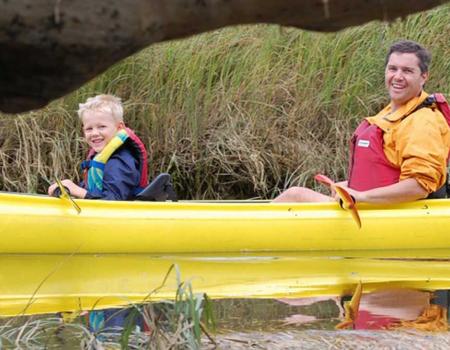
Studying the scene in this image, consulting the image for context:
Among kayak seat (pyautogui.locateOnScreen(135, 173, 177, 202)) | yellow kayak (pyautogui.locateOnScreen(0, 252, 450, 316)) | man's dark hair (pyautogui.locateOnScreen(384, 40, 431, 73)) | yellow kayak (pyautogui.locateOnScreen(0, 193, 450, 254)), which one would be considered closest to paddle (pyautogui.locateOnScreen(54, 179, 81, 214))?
yellow kayak (pyautogui.locateOnScreen(0, 193, 450, 254))

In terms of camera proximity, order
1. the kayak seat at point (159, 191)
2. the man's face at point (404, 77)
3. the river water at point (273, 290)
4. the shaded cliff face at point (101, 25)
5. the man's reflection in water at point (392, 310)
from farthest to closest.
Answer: the kayak seat at point (159, 191), the man's face at point (404, 77), the man's reflection in water at point (392, 310), the river water at point (273, 290), the shaded cliff face at point (101, 25)

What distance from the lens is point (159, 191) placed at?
23.5 ft

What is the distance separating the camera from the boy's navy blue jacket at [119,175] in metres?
7.22

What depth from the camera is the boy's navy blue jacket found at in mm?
7223

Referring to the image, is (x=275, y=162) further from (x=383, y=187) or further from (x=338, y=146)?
(x=383, y=187)

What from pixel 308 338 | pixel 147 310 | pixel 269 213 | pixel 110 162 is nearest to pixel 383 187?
pixel 269 213

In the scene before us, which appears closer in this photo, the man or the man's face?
the man

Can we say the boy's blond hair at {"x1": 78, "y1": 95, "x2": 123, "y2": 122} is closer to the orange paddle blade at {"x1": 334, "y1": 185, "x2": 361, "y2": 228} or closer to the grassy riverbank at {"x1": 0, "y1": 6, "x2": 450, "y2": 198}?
the grassy riverbank at {"x1": 0, "y1": 6, "x2": 450, "y2": 198}

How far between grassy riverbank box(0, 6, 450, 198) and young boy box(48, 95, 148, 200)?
104cm

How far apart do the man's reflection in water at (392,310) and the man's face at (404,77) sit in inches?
64.1

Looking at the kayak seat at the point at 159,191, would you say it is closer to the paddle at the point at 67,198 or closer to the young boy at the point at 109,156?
the young boy at the point at 109,156

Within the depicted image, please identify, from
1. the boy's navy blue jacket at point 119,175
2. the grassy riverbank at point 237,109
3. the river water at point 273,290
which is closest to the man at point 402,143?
the river water at point 273,290

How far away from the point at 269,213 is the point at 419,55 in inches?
49.6

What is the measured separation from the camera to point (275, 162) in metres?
8.55
